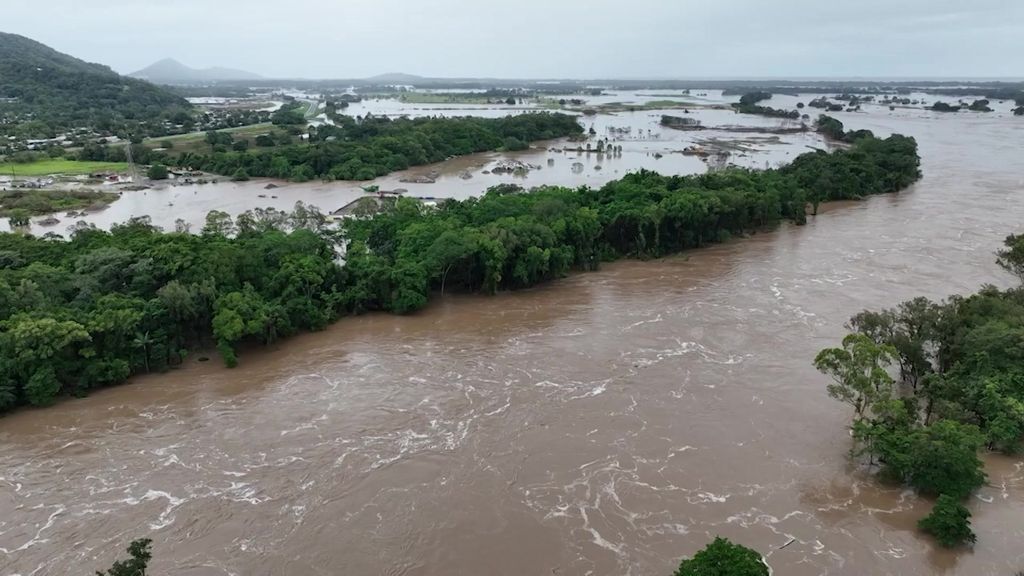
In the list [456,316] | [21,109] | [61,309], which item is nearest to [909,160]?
[456,316]

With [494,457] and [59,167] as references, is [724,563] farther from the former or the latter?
[59,167]

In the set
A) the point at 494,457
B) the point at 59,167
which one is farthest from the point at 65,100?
the point at 494,457

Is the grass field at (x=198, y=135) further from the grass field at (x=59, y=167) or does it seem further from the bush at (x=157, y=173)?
the bush at (x=157, y=173)

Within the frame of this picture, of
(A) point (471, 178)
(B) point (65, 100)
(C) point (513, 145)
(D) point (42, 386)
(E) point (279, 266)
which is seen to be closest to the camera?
(D) point (42, 386)

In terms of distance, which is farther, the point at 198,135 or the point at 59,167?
the point at 198,135

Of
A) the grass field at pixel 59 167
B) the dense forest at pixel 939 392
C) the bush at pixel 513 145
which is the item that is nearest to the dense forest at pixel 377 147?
the bush at pixel 513 145

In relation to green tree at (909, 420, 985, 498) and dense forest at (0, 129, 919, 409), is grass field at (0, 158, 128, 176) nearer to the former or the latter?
dense forest at (0, 129, 919, 409)
